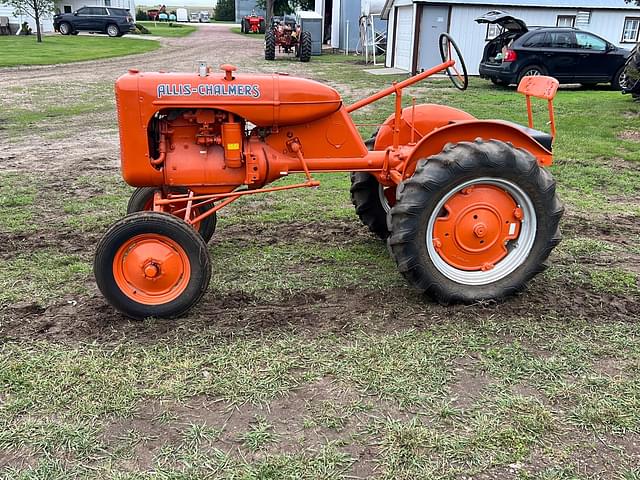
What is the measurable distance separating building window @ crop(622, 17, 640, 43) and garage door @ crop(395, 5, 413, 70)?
7.08m

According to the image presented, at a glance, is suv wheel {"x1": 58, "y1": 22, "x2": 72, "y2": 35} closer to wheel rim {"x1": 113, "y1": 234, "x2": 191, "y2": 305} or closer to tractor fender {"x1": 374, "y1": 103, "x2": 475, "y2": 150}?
tractor fender {"x1": 374, "y1": 103, "x2": 475, "y2": 150}

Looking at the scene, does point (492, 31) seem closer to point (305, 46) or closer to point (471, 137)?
point (305, 46)

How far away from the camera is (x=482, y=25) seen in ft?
63.4

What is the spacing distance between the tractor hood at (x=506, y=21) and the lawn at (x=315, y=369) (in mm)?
10453

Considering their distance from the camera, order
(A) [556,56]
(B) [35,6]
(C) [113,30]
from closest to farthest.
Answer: (A) [556,56]
(B) [35,6]
(C) [113,30]

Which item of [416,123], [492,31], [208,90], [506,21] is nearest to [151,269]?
[208,90]

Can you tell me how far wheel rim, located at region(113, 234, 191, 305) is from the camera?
3.62 meters

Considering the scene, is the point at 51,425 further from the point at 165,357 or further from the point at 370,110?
the point at 370,110

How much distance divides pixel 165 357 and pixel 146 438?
26.5 inches

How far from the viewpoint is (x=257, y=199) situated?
6551 millimetres

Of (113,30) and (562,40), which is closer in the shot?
(562,40)

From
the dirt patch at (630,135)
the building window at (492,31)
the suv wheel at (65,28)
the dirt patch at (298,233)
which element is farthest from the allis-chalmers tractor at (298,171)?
the suv wheel at (65,28)

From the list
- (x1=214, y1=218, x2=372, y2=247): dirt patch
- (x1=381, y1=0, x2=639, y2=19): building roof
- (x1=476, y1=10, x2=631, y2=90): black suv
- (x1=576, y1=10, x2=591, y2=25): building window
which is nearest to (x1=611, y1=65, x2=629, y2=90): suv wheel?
(x1=476, y1=10, x2=631, y2=90): black suv

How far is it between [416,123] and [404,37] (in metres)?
17.9
